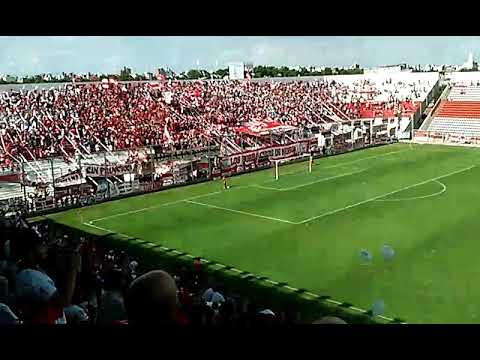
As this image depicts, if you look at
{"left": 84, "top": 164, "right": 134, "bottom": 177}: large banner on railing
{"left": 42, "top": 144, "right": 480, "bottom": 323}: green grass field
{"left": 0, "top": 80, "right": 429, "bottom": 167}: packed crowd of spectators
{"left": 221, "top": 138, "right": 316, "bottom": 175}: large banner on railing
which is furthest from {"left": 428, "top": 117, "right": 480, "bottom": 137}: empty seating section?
{"left": 84, "top": 164, "right": 134, "bottom": 177}: large banner on railing

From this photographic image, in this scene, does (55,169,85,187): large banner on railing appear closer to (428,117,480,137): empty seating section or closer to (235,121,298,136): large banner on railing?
(235,121,298,136): large banner on railing

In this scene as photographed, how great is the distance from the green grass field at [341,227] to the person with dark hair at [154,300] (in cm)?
600

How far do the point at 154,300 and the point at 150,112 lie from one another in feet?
64.9

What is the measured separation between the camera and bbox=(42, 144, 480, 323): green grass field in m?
8.48

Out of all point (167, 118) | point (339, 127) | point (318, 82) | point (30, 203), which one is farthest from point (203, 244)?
point (318, 82)

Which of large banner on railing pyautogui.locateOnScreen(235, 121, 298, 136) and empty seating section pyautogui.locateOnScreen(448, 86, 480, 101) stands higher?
empty seating section pyautogui.locateOnScreen(448, 86, 480, 101)

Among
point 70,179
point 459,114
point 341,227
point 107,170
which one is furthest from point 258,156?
point 459,114

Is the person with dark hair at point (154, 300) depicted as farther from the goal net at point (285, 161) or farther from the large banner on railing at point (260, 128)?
the large banner on railing at point (260, 128)

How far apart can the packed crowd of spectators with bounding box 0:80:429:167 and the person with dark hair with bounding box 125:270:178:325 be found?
14924 millimetres

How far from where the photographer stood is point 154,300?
6.07ft

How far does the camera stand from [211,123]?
22734 millimetres

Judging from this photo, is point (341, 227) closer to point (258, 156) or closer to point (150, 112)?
point (258, 156)

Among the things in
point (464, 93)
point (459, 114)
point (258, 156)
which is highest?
point (464, 93)
